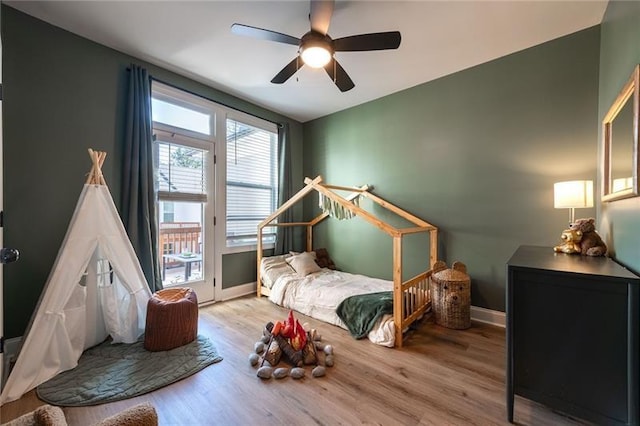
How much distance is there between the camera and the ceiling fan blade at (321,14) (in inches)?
67.8

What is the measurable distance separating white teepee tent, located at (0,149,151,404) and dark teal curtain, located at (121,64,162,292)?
396mm

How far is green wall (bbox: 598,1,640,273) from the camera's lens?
142 centimetres

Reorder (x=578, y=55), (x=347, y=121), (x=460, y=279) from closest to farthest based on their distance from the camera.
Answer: (x=578, y=55) < (x=460, y=279) < (x=347, y=121)

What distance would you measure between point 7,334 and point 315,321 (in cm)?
259

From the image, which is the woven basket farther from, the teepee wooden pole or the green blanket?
the teepee wooden pole

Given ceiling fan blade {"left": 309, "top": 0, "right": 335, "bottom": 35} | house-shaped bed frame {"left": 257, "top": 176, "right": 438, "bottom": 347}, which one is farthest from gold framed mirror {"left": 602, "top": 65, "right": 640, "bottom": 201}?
ceiling fan blade {"left": 309, "top": 0, "right": 335, "bottom": 35}

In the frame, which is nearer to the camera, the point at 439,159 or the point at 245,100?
the point at 439,159

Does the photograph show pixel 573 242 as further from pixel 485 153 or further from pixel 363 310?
pixel 363 310

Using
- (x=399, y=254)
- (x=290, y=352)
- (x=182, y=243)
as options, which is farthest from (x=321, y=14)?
(x=182, y=243)

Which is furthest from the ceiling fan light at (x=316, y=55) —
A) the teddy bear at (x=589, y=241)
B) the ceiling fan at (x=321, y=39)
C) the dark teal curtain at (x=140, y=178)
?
the teddy bear at (x=589, y=241)

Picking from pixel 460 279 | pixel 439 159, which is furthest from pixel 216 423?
pixel 439 159

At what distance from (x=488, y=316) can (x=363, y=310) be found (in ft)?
4.59

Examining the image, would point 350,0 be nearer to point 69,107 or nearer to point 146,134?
point 146,134

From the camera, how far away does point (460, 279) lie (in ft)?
8.88
